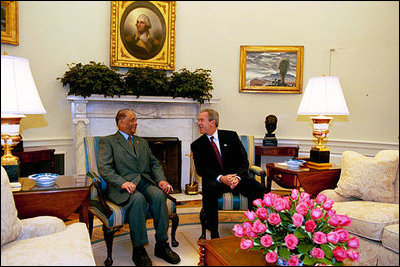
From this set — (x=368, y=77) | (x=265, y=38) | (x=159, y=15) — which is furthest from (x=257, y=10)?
(x=368, y=77)

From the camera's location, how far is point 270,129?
15.3 ft

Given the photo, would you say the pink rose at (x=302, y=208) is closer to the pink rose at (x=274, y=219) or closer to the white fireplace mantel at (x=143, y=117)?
the pink rose at (x=274, y=219)

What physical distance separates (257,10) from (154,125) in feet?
7.60

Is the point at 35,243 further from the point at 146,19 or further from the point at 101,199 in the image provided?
the point at 146,19

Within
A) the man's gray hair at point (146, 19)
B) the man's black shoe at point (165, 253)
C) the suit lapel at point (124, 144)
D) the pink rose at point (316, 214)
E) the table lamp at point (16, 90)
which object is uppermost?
the man's gray hair at point (146, 19)

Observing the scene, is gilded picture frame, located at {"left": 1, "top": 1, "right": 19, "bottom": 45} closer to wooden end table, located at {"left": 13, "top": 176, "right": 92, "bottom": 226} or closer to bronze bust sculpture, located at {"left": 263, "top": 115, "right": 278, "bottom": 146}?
wooden end table, located at {"left": 13, "top": 176, "right": 92, "bottom": 226}

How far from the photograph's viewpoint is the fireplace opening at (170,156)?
14.9ft

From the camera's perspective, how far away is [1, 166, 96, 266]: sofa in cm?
150

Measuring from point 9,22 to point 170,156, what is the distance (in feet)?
8.51

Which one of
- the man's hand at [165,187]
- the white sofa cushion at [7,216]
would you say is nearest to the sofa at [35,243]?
the white sofa cushion at [7,216]

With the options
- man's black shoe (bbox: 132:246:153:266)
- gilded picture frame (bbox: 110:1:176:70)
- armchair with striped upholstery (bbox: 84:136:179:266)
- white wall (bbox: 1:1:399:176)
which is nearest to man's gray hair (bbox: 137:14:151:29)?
gilded picture frame (bbox: 110:1:176:70)

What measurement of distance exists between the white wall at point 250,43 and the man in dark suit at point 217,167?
1.77 meters

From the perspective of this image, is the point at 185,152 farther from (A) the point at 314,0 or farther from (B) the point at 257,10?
(A) the point at 314,0

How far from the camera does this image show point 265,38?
4910 millimetres
